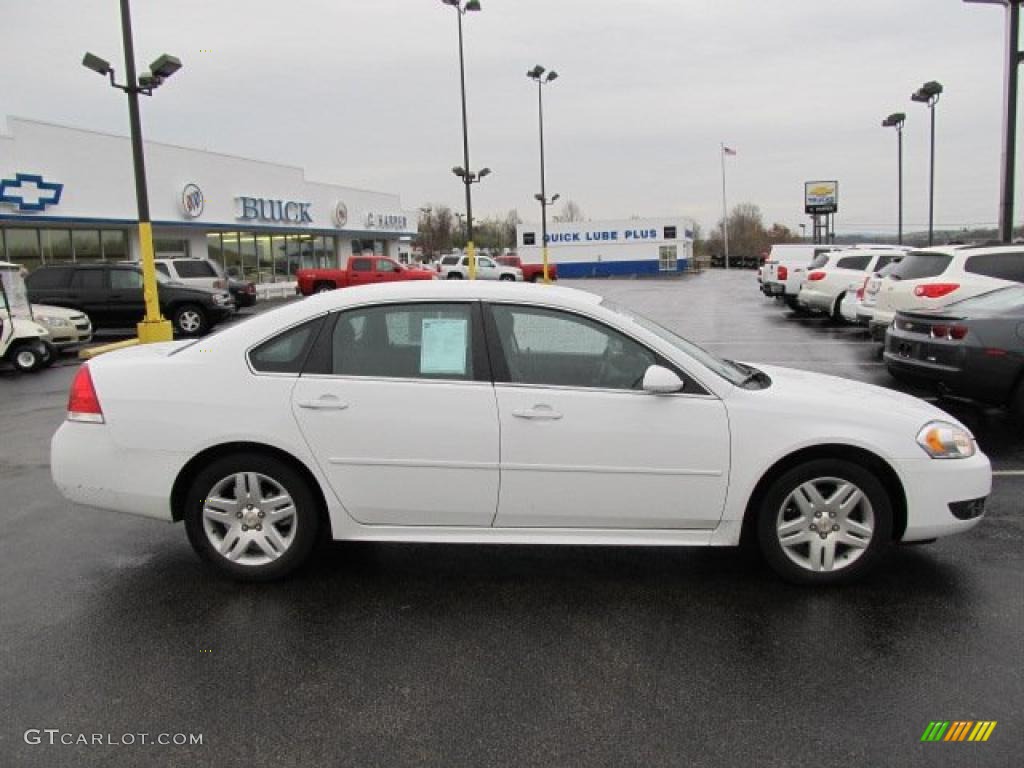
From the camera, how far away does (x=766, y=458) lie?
3.98 metres

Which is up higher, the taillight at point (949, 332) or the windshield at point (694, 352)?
the windshield at point (694, 352)

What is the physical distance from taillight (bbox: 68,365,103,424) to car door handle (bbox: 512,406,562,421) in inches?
84.3

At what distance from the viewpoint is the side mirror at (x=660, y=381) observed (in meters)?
3.95

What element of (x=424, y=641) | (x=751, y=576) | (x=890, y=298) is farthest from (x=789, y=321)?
(x=424, y=641)

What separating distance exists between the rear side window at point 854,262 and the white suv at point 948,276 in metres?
7.02

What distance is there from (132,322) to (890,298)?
15.9 m

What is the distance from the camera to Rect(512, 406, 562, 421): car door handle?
3.99 m

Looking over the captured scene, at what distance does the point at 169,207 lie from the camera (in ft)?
95.8

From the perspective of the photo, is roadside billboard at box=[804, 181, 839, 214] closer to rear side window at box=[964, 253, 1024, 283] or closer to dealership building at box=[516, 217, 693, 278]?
dealership building at box=[516, 217, 693, 278]

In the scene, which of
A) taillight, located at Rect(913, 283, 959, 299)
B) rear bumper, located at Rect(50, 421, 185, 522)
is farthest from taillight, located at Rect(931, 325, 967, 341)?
rear bumper, located at Rect(50, 421, 185, 522)

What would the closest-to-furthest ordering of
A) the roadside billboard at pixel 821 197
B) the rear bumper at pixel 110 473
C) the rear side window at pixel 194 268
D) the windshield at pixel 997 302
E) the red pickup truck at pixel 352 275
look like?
the rear bumper at pixel 110 473, the windshield at pixel 997 302, the rear side window at pixel 194 268, the red pickup truck at pixel 352 275, the roadside billboard at pixel 821 197

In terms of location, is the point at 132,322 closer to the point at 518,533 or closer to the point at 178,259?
the point at 178,259

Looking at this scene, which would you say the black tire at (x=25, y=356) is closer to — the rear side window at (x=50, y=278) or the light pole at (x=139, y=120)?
the light pole at (x=139, y=120)

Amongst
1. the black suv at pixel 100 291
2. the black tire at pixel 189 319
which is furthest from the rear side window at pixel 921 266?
the black suv at pixel 100 291
